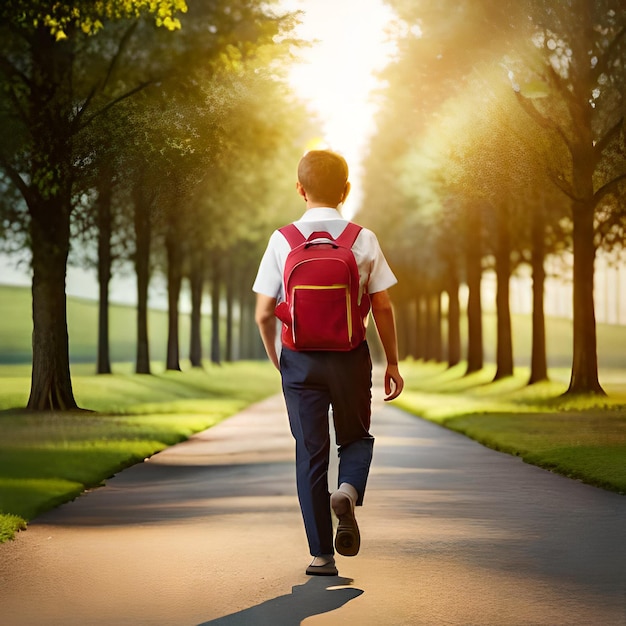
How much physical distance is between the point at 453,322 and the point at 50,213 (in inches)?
1807

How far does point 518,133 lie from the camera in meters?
14.6

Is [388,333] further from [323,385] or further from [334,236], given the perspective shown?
[334,236]

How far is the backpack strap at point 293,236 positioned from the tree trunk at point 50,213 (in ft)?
17.0

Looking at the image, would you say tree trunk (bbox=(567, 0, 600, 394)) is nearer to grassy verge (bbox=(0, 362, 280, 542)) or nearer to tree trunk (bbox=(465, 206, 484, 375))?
grassy verge (bbox=(0, 362, 280, 542))

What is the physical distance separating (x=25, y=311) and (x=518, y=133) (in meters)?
109

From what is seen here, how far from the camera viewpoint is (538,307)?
116 ft

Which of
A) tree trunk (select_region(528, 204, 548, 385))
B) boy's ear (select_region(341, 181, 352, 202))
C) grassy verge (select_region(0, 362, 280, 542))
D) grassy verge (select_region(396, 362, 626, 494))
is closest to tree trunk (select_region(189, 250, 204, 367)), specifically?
grassy verge (select_region(396, 362, 626, 494))

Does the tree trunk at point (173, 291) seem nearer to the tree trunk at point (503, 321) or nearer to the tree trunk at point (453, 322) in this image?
the tree trunk at point (503, 321)

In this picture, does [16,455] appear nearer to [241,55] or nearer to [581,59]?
[241,55]

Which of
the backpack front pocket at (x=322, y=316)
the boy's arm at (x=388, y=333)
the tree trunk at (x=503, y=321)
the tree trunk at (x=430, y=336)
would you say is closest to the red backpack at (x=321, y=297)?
the backpack front pocket at (x=322, y=316)

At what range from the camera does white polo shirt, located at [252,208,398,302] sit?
7148mm

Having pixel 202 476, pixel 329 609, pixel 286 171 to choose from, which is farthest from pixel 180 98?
pixel 286 171

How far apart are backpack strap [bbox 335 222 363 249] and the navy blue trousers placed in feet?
1.93

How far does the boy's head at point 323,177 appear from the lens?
7344 mm
